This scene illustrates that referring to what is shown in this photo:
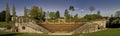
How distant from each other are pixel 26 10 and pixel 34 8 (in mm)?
5463

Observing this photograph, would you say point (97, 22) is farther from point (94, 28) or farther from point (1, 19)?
point (1, 19)

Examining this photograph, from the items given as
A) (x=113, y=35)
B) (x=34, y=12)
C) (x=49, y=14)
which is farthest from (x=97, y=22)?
(x=49, y=14)

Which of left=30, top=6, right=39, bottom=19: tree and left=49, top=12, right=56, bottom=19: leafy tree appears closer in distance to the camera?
left=30, top=6, right=39, bottom=19: tree

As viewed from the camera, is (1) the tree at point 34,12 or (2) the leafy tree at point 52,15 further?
(2) the leafy tree at point 52,15

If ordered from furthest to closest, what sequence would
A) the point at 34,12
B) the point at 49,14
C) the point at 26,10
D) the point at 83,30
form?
the point at 49,14 < the point at 26,10 < the point at 34,12 < the point at 83,30

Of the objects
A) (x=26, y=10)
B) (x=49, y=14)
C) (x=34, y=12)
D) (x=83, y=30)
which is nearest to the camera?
(x=83, y=30)

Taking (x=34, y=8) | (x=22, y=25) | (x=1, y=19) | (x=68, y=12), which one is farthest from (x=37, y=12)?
(x=22, y=25)

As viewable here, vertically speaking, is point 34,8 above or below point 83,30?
above

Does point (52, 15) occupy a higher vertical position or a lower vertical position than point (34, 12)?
lower

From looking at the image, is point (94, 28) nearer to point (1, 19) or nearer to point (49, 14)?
point (49, 14)

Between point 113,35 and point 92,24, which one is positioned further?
point 92,24

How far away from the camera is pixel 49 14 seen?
100875 millimetres

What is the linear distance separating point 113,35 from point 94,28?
17.3 metres

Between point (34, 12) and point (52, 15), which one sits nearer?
point (34, 12)
